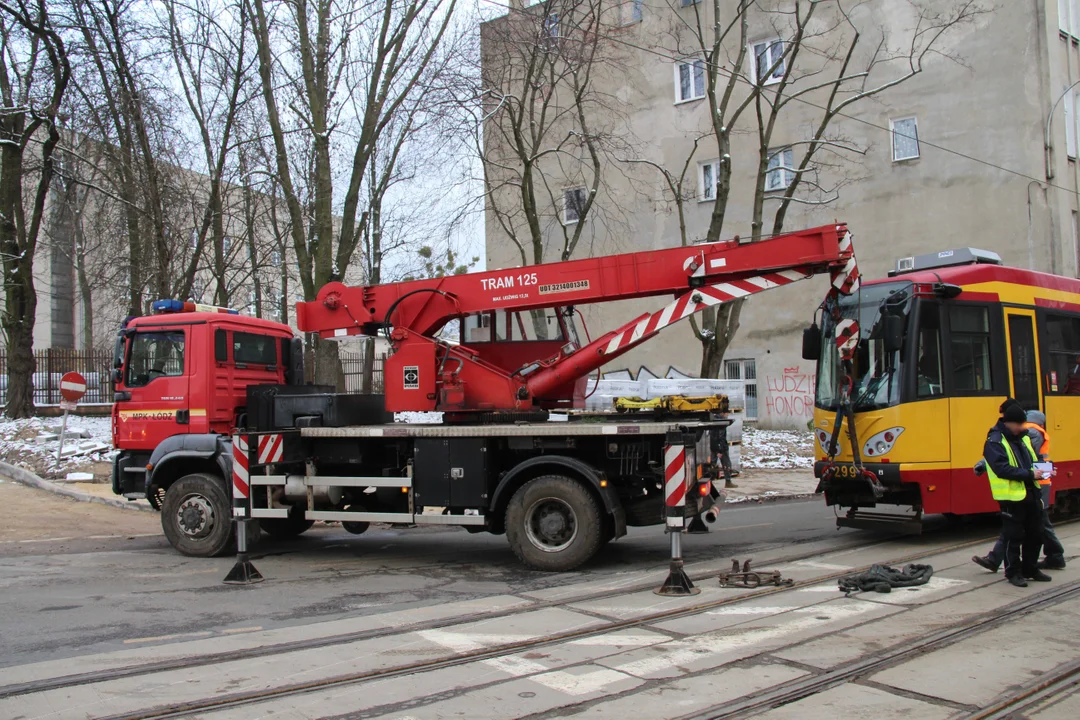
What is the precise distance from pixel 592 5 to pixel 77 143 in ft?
44.8

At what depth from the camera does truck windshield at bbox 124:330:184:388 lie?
10.6 m

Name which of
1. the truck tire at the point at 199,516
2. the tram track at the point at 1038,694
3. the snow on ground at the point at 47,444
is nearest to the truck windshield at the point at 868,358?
the tram track at the point at 1038,694

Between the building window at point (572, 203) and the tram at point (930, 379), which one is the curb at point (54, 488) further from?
the building window at point (572, 203)

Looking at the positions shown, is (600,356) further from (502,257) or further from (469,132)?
(502,257)

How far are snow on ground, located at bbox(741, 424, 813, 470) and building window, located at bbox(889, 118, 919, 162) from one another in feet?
26.7

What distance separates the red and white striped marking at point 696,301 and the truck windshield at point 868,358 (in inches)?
53.7

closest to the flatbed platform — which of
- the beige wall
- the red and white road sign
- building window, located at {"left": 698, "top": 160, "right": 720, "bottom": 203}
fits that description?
the red and white road sign

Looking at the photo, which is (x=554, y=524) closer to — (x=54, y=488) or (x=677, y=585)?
(x=677, y=585)

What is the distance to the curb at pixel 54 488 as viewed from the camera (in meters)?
14.5

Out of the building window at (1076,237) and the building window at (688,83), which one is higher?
the building window at (688,83)

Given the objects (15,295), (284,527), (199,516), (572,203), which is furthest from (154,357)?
(572,203)

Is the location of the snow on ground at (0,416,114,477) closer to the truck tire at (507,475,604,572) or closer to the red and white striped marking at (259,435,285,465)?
the red and white striped marking at (259,435,285,465)

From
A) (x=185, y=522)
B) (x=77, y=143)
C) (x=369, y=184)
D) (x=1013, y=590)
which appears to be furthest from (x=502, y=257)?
(x=1013, y=590)

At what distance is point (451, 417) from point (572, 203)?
16.8 meters
